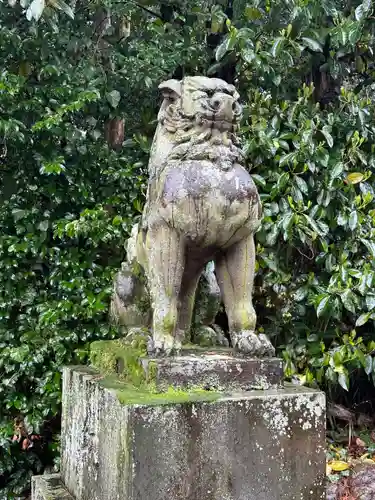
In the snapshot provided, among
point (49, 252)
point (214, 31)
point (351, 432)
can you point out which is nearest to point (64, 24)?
point (214, 31)

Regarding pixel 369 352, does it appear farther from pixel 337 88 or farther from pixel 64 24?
pixel 64 24

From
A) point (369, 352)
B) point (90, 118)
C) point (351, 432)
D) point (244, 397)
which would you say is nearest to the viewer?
point (244, 397)

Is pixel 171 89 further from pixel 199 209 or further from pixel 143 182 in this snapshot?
pixel 143 182

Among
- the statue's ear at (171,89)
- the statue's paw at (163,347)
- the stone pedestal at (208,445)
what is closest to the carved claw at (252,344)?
the stone pedestal at (208,445)

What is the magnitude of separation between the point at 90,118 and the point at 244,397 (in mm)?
3057

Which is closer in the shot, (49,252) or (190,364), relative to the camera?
(190,364)

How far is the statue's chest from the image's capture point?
88.3 inches

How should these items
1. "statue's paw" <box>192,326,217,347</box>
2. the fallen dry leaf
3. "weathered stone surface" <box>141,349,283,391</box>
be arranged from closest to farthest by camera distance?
"weathered stone surface" <box>141,349,283,391</box> < "statue's paw" <box>192,326,217,347</box> < the fallen dry leaf

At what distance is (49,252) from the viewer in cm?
427

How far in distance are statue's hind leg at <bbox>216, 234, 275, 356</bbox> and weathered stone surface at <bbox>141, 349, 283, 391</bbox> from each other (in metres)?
0.09

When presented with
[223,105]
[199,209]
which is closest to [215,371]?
[199,209]

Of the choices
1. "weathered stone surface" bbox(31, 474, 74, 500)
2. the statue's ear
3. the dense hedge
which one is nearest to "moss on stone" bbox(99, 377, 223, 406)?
"weathered stone surface" bbox(31, 474, 74, 500)

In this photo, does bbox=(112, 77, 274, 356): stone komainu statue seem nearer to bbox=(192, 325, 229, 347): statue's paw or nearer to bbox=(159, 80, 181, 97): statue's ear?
bbox=(159, 80, 181, 97): statue's ear

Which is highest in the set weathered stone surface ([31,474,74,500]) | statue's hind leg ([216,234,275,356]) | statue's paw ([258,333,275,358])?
statue's hind leg ([216,234,275,356])
